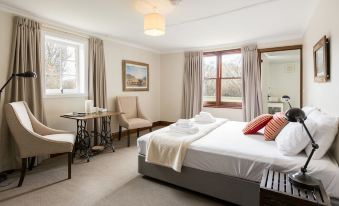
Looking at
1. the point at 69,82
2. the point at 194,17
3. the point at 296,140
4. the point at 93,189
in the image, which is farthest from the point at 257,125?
the point at 69,82

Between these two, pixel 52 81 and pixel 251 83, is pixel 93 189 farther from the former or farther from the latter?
pixel 251 83

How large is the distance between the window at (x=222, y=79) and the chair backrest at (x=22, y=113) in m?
4.15

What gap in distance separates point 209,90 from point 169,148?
11.4 ft

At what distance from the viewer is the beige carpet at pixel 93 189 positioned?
82.5 inches

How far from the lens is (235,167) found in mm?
1929

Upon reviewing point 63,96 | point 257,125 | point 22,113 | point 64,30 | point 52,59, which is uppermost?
point 64,30

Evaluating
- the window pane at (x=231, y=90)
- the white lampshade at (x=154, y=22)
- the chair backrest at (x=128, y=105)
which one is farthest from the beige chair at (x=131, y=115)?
the window pane at (x=231, y=90)

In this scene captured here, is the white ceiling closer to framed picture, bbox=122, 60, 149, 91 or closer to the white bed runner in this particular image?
framed picture, bbox=122, 60, 149, 91

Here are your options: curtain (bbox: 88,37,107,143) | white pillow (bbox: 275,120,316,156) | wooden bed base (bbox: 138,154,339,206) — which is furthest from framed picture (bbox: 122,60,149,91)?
white pillow (bbox: 275,120,316,156)

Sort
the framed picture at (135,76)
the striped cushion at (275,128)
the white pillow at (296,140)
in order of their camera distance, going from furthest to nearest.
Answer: the framed picture at (135,76) → the striped cushion at (275,128) → the white pillow at (296,140)

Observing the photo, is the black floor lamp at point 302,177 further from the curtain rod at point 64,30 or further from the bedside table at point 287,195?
the curtain rod at point 64,30

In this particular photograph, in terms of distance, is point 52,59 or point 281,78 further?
point 281,78

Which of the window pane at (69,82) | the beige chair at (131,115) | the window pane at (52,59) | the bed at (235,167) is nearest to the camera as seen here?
the bed at (235,167)

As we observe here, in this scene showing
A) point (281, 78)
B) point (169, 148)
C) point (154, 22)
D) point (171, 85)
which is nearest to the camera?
point (169, 148)
